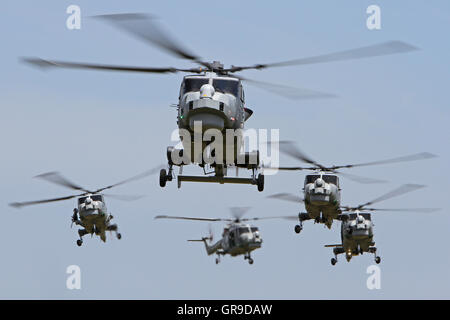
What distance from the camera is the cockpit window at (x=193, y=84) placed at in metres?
31.0

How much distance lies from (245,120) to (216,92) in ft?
9.81

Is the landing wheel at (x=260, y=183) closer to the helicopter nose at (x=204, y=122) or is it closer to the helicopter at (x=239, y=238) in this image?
the helicopter nose at (x=204, y=122)

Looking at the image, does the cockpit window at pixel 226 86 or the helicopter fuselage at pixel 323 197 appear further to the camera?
the helicopter fuselage at pixel 323 197

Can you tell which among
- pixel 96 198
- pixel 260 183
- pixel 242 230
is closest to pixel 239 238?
pixel 242 230

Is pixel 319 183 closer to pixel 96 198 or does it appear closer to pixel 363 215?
pixel 363 215

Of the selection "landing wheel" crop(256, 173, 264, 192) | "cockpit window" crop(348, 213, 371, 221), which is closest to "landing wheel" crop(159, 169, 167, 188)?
"landing wheel" crop(256, 173, 264, 192)

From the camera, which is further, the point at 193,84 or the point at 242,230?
the point at 242,230

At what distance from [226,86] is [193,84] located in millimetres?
1122

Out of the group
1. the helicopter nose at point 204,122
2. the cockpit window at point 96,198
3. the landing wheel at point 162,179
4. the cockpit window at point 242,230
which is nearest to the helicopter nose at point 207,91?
the helicopter nose at point 204,122

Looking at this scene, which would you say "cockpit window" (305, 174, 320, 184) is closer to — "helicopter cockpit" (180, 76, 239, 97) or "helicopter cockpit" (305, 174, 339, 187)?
"helicopter cockpit" (305, 174, 339, 187)

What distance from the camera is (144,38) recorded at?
2467 cm

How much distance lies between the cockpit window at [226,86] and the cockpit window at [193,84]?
1.21 ft

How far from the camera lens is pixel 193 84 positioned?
31.1m
